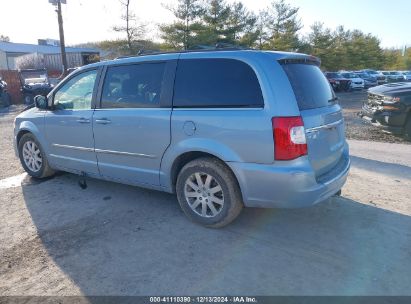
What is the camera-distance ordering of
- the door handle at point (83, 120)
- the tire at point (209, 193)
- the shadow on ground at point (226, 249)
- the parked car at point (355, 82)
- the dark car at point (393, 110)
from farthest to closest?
the parked car at point (355, 82) < the dark car at point (393, 110) < the door handle at point (83, 120) < the tire at point (209, 193) < the shadow on ground at point (226, 249)

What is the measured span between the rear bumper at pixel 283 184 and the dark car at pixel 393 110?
5992mm

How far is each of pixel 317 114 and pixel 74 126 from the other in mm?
3145

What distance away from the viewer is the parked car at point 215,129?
135 inches

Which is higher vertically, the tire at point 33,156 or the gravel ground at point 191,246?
the tire at point 33,156

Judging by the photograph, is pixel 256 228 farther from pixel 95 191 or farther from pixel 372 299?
pixel 95 191

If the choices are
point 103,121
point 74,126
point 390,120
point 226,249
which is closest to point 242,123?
point 226,249

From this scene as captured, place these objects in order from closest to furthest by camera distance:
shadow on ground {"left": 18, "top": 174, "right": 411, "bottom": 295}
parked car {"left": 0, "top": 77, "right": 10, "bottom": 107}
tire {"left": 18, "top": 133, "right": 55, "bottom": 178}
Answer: shadow on ground {"left": 18, "top": 174, "right": 411, "bottom": 295}, tire {"left": 18, "top": 133, "right": 55, "bottom": 178}, parked car {"left": 0, "top": 77, "right": 10, "bottom": 107}

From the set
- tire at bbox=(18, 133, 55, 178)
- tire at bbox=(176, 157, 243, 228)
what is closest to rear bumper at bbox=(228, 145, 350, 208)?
tire at bbox=(176, 157, 243, 228)

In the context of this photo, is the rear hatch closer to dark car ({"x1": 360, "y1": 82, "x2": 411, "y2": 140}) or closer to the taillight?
the taillight

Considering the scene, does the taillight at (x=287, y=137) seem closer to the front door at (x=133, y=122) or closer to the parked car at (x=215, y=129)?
the parked car at (x=215, y=129)

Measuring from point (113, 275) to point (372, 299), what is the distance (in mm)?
2086

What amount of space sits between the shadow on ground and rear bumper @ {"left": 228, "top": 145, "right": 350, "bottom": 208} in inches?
17.7

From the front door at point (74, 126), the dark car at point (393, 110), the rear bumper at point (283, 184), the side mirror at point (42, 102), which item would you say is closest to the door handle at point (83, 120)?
the front door at point (74, 126)

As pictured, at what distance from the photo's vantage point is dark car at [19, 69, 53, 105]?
833 inches
